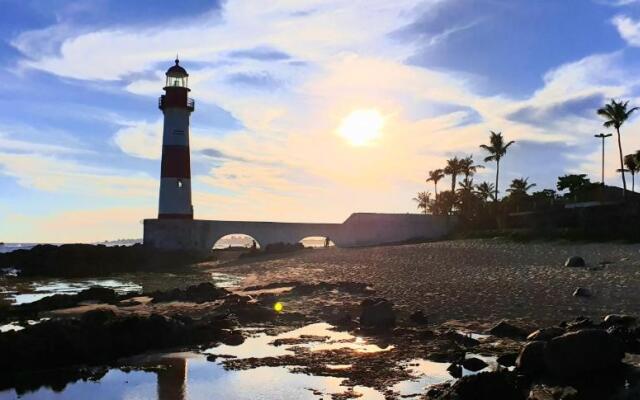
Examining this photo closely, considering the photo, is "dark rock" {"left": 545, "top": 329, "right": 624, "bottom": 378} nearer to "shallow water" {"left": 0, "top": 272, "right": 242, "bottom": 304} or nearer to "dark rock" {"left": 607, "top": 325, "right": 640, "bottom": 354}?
"dark rock" {"left": 607, "top": 325, "right": 640, "bottom": 354}

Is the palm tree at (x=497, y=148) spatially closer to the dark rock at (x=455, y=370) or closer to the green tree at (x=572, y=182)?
the green tree at (x=572, y=182)

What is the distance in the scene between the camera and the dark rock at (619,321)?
15.7 m

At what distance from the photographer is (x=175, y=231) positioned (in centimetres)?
4953

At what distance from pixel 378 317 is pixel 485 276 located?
9.83 meters

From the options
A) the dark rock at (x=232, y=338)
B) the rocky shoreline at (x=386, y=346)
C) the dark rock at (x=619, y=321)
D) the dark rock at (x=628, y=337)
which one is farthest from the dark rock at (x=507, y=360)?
A: the dark rock at (x=232, y=338)

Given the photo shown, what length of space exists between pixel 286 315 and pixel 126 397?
9524 mm

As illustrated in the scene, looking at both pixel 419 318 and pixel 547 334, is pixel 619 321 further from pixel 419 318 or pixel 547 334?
pixel 419 318

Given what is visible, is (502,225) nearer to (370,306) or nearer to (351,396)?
(370,306)

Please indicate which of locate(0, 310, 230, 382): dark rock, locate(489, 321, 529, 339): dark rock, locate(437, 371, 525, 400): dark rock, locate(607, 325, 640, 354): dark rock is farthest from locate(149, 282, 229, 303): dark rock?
locate(437, 371, 525, 400): dark rock

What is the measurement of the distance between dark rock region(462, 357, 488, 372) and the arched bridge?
129 ft

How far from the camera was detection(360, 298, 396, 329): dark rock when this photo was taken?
1839 centimetres

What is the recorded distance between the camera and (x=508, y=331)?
53.0ft

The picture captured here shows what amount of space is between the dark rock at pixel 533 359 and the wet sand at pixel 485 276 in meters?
5.85

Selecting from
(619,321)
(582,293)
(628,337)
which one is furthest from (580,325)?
(582,293)
